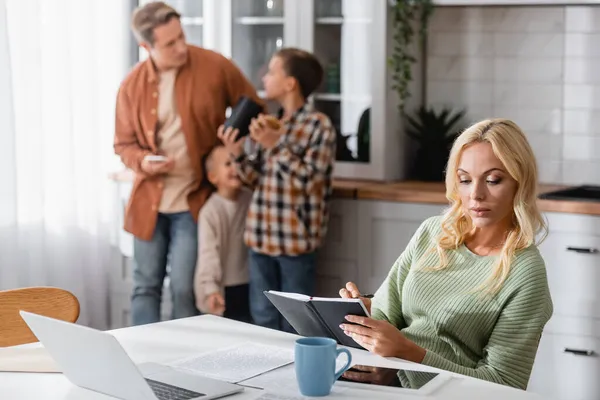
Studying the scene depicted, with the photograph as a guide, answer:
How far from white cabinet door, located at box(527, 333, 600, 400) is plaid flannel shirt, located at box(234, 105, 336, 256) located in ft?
3.01

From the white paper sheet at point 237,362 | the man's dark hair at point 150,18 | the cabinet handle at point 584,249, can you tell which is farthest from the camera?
the man's dark hair at point 150,18

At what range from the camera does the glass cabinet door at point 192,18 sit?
14.7 feet

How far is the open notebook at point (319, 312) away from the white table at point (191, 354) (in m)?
0.05

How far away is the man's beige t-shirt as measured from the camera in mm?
3998

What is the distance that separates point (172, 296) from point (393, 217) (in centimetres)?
91

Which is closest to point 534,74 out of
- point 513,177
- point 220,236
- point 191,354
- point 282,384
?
point 220,236

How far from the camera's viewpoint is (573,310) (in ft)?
12.0

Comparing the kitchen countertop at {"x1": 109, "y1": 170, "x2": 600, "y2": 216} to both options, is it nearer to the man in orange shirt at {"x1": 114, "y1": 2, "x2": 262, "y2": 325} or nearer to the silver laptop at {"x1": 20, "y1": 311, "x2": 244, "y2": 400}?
the man in orange shirt at {"x1": 114, "y1": 2, "x2": 262, "y2": 325}

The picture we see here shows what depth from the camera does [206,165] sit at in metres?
4.03

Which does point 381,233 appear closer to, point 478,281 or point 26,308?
point 478,281

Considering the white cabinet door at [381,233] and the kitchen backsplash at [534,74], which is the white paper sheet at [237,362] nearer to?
the white cabinet door at [381,233]

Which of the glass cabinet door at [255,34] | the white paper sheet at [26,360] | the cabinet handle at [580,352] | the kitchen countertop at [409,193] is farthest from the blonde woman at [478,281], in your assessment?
the glass cabinet door at [255,34]

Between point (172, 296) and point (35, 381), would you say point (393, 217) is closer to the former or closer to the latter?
point (172, 296)

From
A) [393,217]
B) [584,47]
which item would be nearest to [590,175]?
[584,47]
